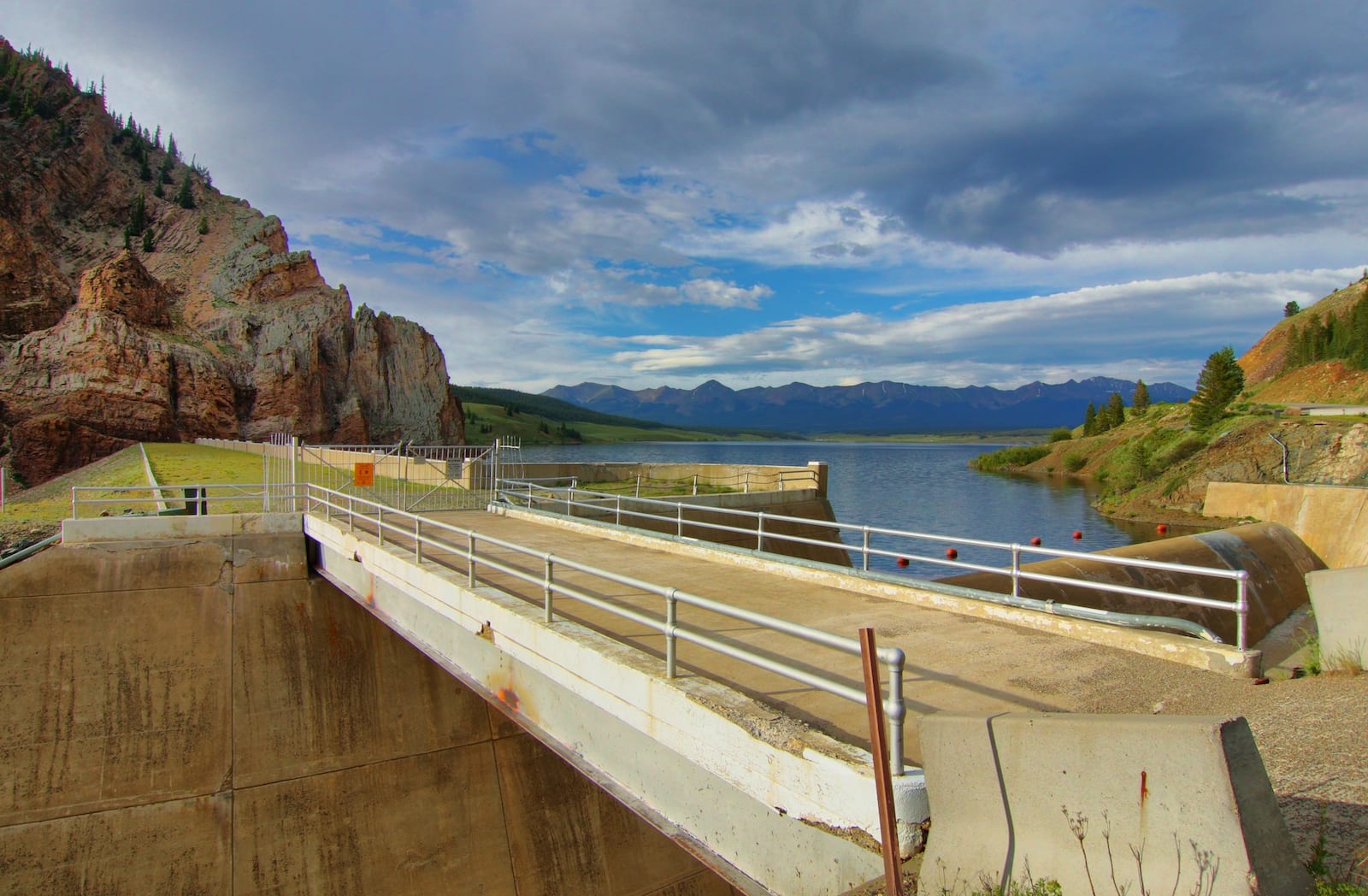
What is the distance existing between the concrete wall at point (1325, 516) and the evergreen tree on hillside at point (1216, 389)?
36.0 m

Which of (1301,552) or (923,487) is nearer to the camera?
(1301,552)

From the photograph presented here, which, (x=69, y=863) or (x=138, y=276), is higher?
(x=138, y=276)

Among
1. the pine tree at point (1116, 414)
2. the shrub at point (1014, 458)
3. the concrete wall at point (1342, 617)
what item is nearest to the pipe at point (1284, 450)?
the concrete wall at point (1342, 617)

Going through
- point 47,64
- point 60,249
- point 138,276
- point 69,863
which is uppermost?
point 47,64

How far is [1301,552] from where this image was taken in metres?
24.7

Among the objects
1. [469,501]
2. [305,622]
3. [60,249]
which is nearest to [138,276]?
[60,249]

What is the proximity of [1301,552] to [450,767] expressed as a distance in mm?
27717

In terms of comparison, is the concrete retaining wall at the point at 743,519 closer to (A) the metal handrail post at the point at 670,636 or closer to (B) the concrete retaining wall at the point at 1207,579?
(B) the concrete retaining wall at the point at 1207,579

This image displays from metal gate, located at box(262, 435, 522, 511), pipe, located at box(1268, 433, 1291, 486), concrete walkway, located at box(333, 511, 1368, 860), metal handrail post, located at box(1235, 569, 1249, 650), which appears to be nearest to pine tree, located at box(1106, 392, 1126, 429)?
pipe, located at box(1268, 433, 1291, 486)

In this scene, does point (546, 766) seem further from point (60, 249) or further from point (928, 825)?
point (60, 249)

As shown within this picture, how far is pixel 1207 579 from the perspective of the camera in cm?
2227

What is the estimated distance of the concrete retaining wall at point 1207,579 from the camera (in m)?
19.2

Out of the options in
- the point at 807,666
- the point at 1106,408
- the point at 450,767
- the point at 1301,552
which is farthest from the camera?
the point at 1106,408

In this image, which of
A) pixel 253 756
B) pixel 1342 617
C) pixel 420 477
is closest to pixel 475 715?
pixel 253 756
